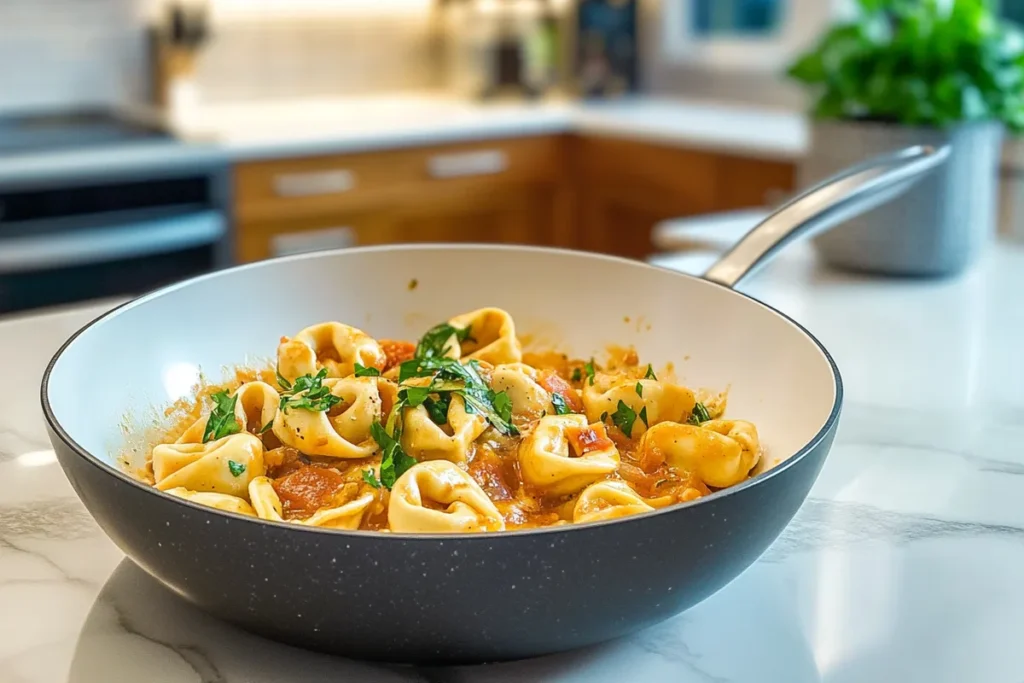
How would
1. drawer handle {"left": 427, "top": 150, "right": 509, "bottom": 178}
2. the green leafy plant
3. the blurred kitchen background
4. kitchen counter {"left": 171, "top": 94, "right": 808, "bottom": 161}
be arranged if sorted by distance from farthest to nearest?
drawer handle {"left": 427, "top": 150, "right": 509, "bottom": 178} → kitchen counter {"left": 171, "top": 94, "right": 808, "bottom": 161} → the blurred kitchen background → the green leafy plant

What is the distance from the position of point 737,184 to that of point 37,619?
A: 2351 mm

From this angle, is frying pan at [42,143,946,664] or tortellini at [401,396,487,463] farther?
tortellini at [401,396,487,463]

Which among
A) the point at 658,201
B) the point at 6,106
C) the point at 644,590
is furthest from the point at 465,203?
the point at 644,590

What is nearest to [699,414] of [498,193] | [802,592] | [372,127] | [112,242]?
[802,592]

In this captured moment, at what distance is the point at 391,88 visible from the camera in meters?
3.67

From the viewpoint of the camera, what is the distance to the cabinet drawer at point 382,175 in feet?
9.03

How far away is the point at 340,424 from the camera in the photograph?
2.39 feet

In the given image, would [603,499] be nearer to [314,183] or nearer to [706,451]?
[706,451]

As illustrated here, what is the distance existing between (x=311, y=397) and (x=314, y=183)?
2160mm

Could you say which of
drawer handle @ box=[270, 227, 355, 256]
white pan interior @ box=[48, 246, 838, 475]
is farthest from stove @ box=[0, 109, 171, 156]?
white pan interior @ box=[48, 246, 838, 475]

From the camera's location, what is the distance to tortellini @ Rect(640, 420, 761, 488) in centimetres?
71

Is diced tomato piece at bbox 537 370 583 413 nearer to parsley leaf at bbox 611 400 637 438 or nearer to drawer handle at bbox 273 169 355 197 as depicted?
parsley leaf at bbox 611 400 637 438

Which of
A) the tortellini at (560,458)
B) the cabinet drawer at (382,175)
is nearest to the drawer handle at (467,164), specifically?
the cabinet drawer at (382,175)

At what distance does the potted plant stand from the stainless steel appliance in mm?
1606
